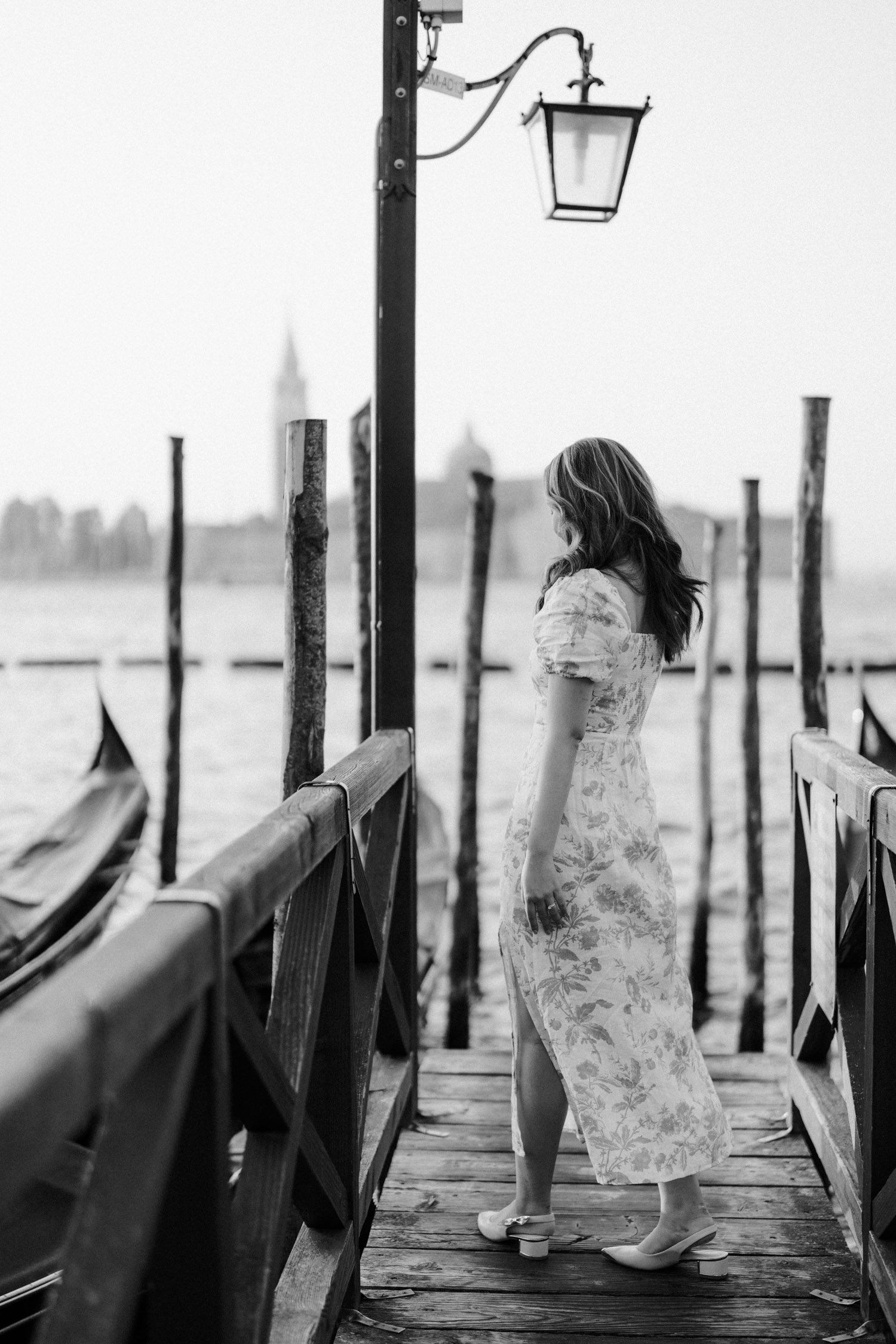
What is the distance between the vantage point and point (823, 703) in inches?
211

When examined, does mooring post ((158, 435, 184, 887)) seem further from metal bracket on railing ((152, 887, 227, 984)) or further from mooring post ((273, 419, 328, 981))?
metal bracket on railing ((152, 887, 227, 984))

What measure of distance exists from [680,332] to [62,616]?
47929 mm

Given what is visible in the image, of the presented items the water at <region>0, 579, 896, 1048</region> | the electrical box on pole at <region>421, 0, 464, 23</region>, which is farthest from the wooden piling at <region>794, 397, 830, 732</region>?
the electrical box on pole at <region>421, 0, 464, 23</region>

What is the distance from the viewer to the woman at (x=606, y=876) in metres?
2.12

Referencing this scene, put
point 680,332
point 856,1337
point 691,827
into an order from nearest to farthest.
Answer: point 856,1337 < point 680,332 < point 691,827

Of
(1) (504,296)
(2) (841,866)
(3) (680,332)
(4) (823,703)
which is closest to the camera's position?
(2) (841,866)

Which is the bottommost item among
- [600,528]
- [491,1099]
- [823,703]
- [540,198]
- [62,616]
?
[62,616]

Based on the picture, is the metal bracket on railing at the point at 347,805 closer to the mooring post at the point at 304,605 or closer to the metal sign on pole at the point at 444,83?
the mooring post at the point at 304,605

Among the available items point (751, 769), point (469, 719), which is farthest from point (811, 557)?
point (469, 719)

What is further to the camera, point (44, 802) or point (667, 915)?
point (44, 802)

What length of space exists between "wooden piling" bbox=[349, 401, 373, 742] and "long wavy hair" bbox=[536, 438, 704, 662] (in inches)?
107

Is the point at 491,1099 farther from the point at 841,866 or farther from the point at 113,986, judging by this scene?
the point at 113,986

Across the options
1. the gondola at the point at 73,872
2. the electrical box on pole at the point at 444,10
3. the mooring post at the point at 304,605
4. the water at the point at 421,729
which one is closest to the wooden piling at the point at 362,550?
the water at the point at 421,729

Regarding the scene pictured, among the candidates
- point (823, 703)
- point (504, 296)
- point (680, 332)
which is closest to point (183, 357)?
point (504, 296)
